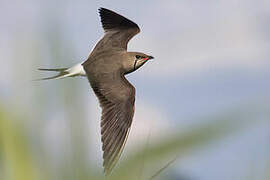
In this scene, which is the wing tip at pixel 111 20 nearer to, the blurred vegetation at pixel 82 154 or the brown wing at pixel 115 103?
the brown wing at pixel 115 103

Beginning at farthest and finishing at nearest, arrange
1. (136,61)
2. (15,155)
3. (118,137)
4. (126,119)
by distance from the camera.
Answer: (136,61) → (126,119) → (118,137) → (15,155)

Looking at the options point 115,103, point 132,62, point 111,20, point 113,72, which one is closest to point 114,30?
point 111,20

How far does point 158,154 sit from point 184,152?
3 centimetres

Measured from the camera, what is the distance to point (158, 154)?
657 mm

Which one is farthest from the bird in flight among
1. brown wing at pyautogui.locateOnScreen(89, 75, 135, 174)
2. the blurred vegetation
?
the blurred vegetation

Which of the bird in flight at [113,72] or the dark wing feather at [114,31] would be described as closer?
the bird in flight at [113,72]

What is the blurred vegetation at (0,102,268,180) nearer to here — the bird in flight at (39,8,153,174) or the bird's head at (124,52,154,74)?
the bird in flight at (39,8,153,174)

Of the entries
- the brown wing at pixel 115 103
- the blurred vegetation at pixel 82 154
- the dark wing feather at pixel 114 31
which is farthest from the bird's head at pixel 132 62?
the blurred vegetation at pixel 82 154

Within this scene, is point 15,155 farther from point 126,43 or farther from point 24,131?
point 126,43

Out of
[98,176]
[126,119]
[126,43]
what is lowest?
[126,119]

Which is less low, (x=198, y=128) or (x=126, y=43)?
(x=198, y=128)

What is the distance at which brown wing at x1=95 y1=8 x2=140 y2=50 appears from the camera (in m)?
7.73

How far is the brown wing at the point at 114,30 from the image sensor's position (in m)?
7.73

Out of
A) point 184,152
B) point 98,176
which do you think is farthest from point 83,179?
point 184,152
